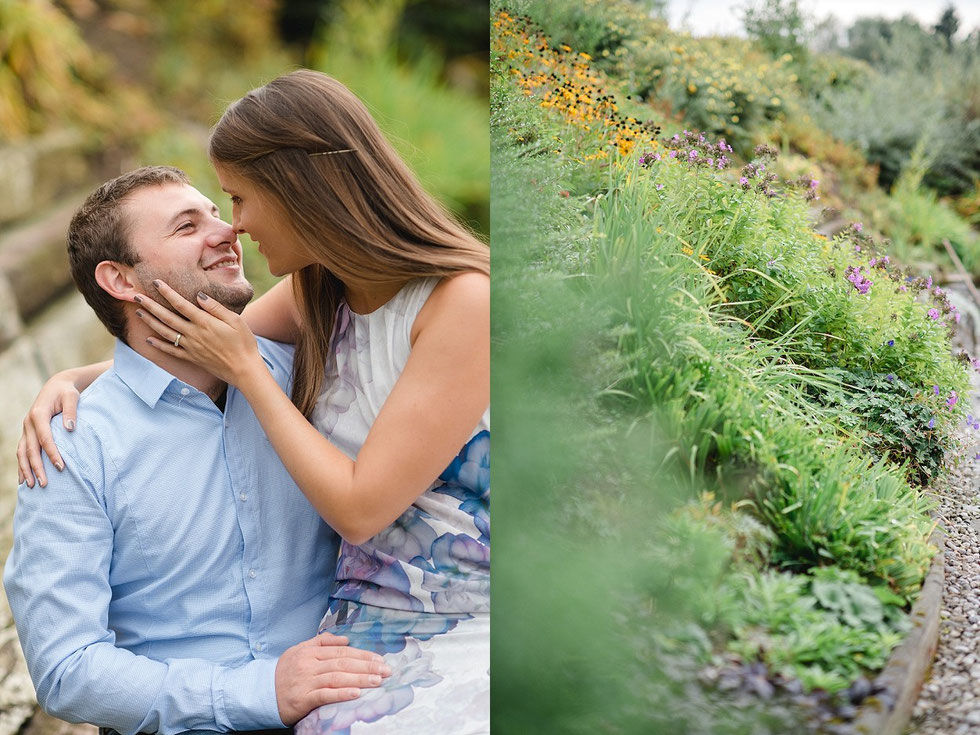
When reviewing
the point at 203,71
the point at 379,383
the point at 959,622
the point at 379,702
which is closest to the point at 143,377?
the point at 379,383

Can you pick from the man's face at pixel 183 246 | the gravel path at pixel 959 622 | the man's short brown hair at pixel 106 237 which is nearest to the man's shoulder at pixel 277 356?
the man's face at pixel 183 246

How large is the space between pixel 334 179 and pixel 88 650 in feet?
3.04

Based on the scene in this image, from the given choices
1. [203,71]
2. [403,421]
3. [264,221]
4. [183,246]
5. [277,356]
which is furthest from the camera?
[203,71]

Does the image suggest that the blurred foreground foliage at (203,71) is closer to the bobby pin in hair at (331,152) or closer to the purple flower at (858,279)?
the bobby pin in hair at (331,152)

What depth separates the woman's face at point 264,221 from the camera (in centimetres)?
166

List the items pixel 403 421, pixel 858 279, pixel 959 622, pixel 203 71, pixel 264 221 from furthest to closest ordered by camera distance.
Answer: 1. pixel 203 71
2. pixel 264 221
3. pixel 403 421
4. pixel 858 279
5. pixel 959 622

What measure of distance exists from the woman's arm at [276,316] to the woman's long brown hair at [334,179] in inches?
16.3

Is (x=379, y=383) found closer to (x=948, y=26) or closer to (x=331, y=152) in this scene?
(x=331, y=152)

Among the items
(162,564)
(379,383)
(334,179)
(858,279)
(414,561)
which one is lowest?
(162,564)

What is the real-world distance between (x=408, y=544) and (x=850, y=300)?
2.90 feet

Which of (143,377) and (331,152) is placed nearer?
(331,152)

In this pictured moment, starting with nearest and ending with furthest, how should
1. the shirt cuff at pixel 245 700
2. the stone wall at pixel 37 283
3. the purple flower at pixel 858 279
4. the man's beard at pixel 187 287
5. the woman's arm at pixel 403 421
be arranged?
the purple flower at pixel 858 279, the woman's arm at pixel 403 421, the shirt cuff at pixel 245 700, the man's beard at pixel 187 287, the stone wall at pixel 37 283

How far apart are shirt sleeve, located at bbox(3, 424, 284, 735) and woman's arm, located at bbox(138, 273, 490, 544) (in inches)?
14.2

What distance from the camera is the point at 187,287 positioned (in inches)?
69.3
